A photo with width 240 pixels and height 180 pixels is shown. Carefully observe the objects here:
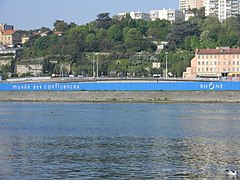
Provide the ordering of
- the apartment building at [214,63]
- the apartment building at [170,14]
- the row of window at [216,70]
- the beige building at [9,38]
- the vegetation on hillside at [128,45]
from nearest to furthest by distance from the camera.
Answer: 1. the apartment building at [214,63]
2. the row of window at [216,70]
3. the vegetation on hillside at [128,45]
4. the beige building at [9,38]
5. the apartment building at [170,14]

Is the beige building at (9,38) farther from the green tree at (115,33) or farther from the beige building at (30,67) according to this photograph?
the beige building at (30,67)

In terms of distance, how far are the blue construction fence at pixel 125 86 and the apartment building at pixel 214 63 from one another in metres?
22.1

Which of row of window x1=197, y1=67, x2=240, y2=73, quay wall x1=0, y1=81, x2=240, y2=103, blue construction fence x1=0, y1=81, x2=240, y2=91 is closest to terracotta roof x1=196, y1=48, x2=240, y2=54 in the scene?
row of window x1=197, y1=67, x2=240, y2=73

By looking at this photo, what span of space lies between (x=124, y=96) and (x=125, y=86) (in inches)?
44.0

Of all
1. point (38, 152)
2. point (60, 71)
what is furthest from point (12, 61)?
point (38, 152)

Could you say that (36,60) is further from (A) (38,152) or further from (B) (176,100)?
(A) (38,152)

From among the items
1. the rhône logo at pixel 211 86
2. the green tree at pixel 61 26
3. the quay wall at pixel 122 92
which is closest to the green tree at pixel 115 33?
the green tree at pixel 61 26

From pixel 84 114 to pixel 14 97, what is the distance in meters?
25.4

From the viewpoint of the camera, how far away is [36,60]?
108 meters

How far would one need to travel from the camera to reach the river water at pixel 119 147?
23.0 metres

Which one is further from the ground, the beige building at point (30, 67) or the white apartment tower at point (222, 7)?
the white apartment tower at point (222, 7)

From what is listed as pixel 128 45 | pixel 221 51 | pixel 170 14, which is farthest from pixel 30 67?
pixel 170 14

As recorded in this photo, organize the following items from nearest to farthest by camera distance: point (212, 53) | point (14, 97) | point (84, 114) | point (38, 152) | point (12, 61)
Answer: point (38, 152), point (84, 114), point (14, 97), point (212, 53), point (12, 61)

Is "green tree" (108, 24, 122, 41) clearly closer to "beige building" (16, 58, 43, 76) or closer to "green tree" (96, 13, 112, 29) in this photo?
"green tree" (96, 13, 112, 29)
